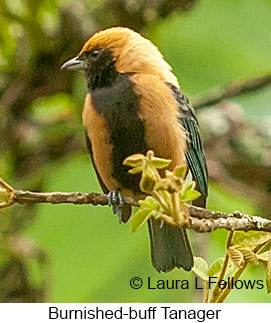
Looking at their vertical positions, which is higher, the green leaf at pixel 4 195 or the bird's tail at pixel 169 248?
the bird's tail at pixel 169 248

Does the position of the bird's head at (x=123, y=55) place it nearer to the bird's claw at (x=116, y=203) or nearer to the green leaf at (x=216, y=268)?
the bird's claw at (x=116, y=203)

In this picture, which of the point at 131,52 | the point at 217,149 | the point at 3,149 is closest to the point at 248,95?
the point at 217,149

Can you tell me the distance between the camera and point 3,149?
162cm

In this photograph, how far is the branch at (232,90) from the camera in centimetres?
162

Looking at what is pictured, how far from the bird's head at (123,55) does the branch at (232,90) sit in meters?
0.29

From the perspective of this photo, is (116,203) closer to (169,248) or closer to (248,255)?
(169,248)

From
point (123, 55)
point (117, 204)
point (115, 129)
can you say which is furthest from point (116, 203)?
point (123, 55)

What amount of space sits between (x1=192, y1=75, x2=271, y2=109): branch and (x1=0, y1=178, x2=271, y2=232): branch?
0.70 metres

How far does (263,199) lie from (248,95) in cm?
23

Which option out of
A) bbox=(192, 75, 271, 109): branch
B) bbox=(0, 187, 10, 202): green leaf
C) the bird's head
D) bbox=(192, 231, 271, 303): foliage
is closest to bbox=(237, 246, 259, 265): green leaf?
bbox=(192, 231, 271, 303): foliage

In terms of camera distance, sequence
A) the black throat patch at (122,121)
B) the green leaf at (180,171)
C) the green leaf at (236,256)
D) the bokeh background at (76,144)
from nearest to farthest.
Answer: the green leaf at (180,171)
the green leaf at (236,256)
the black throat patch at (122,121)
the bokeh background at (76,144)

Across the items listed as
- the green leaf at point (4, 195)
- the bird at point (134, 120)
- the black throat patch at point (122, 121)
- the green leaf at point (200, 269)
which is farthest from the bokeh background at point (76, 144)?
the green leaf at point (4, 195)

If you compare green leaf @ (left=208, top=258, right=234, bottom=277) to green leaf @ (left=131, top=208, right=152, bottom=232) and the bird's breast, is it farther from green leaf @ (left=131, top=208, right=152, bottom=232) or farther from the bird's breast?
the bird's breast

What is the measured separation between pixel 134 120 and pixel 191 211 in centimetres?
35
